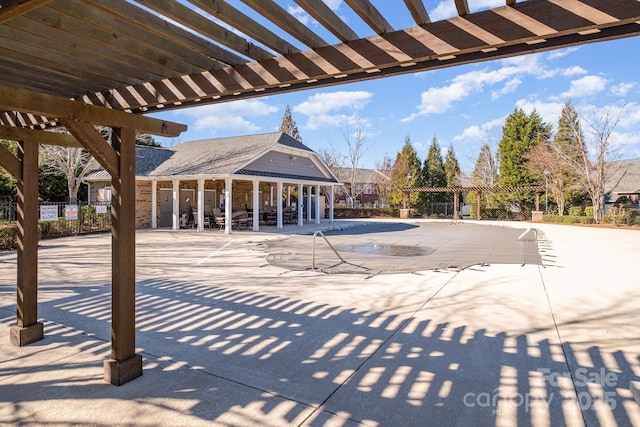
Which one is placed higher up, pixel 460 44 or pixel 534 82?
pixel 534 82

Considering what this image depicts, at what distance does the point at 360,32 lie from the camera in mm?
2762

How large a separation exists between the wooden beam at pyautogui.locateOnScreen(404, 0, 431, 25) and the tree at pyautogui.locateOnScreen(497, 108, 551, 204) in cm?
3494

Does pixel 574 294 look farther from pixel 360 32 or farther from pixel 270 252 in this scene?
pixel 270 252

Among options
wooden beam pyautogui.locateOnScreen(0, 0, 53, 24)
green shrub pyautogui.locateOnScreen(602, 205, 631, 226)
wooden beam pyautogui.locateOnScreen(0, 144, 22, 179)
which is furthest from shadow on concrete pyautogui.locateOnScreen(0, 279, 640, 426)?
green shrub pyautogui.locateOnScreen(602, 205, 631, 226)

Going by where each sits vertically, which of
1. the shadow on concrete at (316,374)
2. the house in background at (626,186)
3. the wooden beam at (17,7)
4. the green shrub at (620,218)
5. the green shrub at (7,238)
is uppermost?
the house in background at (626,186)

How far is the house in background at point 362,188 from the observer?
141 ft

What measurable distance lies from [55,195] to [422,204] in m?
30.3

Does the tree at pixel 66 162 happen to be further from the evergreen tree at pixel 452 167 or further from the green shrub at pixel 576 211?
the evergreen tree at pixel 452 167

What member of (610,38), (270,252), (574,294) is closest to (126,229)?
(610,38)

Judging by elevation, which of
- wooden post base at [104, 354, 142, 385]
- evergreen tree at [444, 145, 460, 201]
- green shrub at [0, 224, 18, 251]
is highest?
evergreen tree at [444, 145, 460, 201]

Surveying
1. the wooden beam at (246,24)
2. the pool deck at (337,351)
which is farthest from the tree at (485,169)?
the wooden beam at (246,24)

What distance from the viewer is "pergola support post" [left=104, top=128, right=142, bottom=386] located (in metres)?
3.07

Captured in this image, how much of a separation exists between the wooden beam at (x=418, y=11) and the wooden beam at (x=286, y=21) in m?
0.69

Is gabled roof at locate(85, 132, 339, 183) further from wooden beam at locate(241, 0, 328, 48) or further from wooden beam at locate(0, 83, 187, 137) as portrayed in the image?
wooden beam at locate(241, 0, 328, 48)
